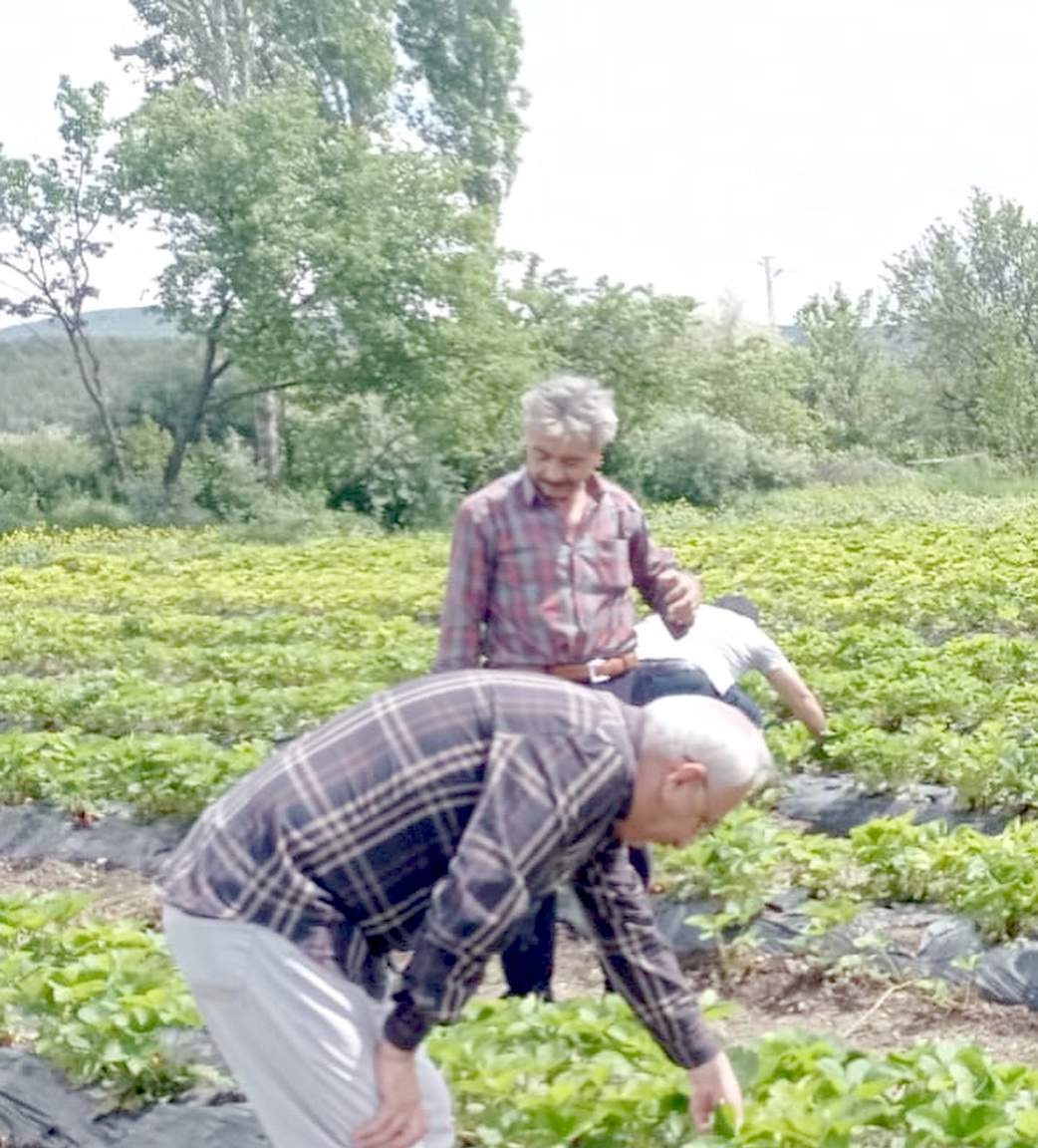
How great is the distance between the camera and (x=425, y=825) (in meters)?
2.56

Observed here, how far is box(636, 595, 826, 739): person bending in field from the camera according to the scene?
523cm

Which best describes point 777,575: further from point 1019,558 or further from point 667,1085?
point 667,1085

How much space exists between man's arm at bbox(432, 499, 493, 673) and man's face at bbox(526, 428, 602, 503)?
0.62 ft

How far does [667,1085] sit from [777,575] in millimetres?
12183

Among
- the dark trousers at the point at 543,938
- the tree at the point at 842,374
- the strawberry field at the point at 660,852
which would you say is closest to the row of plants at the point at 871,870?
the strawberry field at the point at 660,852

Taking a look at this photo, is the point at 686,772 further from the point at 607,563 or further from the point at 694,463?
the point at 694,463

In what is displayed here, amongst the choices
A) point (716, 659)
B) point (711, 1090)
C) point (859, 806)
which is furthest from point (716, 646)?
point (711, 1090)

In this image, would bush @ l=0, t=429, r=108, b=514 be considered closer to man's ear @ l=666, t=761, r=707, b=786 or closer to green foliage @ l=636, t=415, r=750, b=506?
green foliage @ l=636, t=415, r=750, b=506

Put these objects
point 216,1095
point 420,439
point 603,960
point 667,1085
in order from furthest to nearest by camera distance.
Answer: point 420,439 < point 216,1095 < point 667,1085 < point 603,960

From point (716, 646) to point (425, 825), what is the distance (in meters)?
3.22

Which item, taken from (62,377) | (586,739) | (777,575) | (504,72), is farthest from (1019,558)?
(62,377)

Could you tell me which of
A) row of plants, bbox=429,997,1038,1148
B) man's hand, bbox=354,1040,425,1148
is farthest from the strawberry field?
man's hand, bbox=354,1040,425,1148

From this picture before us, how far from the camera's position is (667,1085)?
10.4 feet

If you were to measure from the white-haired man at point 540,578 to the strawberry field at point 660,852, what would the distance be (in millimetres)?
957
